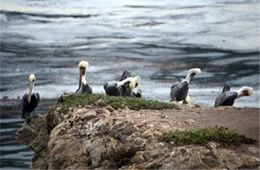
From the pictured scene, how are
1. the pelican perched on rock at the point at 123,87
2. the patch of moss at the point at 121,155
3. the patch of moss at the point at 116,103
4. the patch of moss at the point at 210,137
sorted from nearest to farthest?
the patch of moss at the point at 210,137 < the patch of moss at the point at 121,155 < the patch of moss at the point at 116,103 < the pelican perched on rock at the point at 123,87

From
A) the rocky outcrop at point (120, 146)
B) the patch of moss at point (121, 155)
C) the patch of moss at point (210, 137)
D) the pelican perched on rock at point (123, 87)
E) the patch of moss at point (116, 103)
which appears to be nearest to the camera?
the rocky outcrop at point (120, 146)

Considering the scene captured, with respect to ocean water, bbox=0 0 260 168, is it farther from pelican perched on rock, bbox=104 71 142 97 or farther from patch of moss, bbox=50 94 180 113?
patch of moss, bbox=50 94 180 113

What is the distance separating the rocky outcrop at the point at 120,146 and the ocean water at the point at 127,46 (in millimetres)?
6836

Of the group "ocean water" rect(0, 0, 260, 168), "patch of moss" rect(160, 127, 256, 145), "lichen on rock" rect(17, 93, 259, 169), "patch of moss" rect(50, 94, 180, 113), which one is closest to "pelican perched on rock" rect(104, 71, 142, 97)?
"patch of moss" rect(50, 94, 180, 113)

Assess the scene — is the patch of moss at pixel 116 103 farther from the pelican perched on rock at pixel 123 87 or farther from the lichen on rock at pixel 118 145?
the pelican perched on rock at pixel 123 87

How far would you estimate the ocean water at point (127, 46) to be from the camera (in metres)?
24.0

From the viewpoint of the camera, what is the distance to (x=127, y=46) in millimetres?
29156

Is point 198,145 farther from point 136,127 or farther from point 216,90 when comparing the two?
point 216,90

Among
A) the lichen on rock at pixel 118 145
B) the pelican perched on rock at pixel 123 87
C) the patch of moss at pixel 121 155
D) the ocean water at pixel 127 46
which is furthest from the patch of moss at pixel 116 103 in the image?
the ocean water at pixel 127 46

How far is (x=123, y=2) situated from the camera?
120 ft

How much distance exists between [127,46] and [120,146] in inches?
723

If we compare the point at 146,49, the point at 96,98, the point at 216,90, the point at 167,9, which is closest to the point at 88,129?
the point at 96,98

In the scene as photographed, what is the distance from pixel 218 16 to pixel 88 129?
70.9 ft

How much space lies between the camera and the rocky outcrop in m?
9.92
